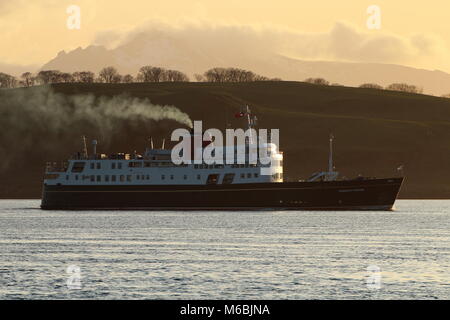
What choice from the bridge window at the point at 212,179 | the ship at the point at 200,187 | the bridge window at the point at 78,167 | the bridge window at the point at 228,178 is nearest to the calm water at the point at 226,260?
the ship at the point at 200,187

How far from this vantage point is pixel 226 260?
51.6 meters

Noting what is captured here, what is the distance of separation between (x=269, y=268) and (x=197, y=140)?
6285 centimetres

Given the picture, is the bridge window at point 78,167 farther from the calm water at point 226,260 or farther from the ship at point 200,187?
the calm water at point 226,260

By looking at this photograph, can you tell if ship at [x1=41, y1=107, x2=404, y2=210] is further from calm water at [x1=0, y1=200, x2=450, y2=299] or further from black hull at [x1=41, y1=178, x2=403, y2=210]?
calm water at [x1=0, y1=200, x2=450, y2=299]

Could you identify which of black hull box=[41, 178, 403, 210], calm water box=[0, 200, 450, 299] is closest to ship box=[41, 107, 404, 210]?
black hull box=[41, 178, 403, 210]

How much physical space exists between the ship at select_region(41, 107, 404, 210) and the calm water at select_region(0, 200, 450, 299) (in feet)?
55.7

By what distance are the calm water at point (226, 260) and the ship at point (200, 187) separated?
17.0 m

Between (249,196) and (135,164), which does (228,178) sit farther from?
(135,164)

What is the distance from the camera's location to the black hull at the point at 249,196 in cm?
10394

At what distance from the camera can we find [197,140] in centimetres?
10988

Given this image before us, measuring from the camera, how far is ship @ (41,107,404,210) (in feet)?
342

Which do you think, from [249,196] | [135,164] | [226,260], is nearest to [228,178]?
[249,196]
